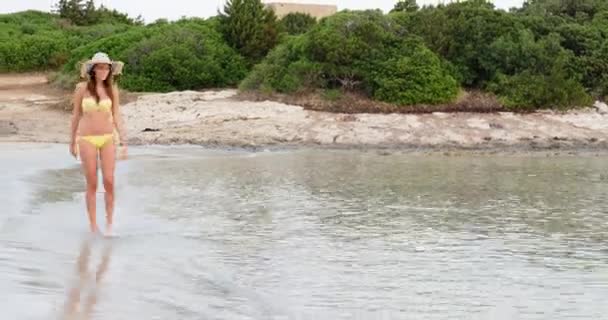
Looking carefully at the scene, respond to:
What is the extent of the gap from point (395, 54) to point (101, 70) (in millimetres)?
15188

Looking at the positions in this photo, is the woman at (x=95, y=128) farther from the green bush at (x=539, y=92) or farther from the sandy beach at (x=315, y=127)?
the green bush at (x=539, y=92)

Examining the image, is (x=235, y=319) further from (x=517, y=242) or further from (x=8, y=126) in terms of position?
(x=8, y=126)

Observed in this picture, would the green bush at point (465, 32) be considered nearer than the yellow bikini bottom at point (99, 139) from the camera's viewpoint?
No

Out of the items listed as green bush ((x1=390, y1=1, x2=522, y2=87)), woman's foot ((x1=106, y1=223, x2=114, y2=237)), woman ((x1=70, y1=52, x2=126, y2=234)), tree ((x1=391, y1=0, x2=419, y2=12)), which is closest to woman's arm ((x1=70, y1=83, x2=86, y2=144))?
woman ((x1=70, y1=52, x2=126, y2=234))

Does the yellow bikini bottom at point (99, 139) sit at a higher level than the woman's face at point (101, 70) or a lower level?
lower

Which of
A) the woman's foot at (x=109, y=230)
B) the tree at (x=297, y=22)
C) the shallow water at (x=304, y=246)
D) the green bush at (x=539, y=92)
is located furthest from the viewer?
the tree at (x=297, y=22)

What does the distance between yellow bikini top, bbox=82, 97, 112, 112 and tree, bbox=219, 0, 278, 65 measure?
1858 cm

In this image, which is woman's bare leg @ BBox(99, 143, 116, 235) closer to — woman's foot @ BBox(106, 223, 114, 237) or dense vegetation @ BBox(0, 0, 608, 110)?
woman's foot @ BBox(106, 223, 114, 237)

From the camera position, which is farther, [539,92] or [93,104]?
[539,92]

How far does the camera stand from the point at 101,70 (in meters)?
7.79

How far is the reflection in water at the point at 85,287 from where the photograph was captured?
4.96m

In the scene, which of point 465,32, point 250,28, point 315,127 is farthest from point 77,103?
point 250,28

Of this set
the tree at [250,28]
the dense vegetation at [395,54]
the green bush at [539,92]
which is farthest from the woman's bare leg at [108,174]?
the tree at [250,28]

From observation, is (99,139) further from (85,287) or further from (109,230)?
(85,287)
